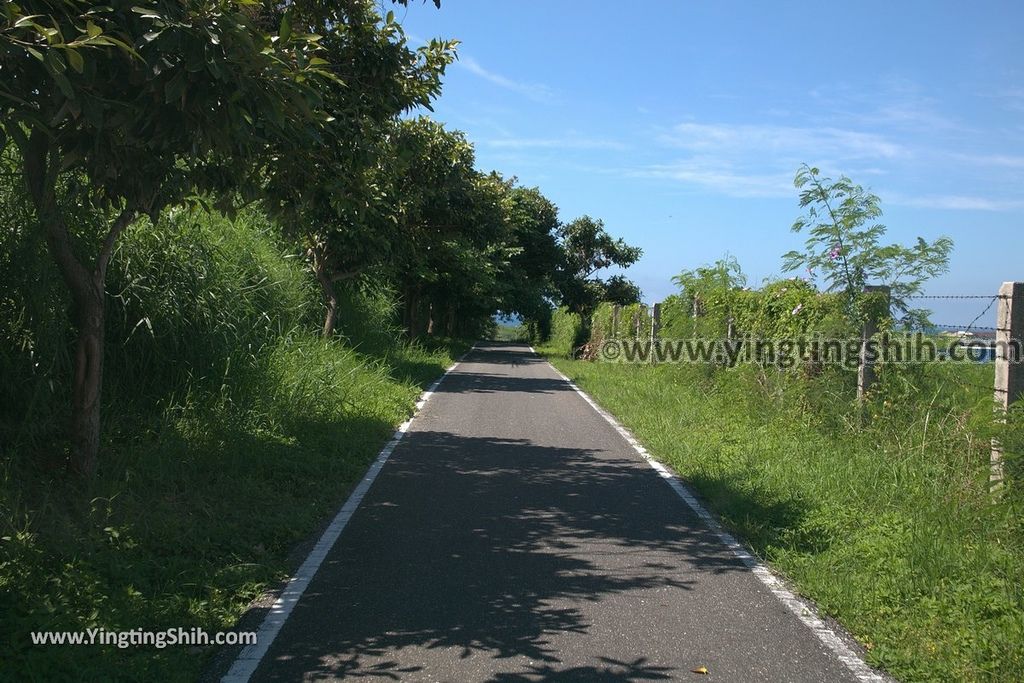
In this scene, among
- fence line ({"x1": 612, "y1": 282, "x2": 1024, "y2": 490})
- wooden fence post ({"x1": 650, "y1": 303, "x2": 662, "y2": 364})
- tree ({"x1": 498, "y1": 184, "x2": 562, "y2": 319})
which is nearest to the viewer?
fence line ({"x1": 612, "y1": 282, "x2": 1024, "y2": 490})

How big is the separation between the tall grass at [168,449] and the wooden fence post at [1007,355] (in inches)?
219

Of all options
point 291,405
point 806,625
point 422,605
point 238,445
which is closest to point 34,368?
point 238,445

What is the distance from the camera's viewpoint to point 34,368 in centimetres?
791

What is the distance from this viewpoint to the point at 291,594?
555 centimetres

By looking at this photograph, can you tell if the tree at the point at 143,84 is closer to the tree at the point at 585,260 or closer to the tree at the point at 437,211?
the tree at the point at 437,211

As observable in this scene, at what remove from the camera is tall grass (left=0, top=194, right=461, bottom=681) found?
5.10 m

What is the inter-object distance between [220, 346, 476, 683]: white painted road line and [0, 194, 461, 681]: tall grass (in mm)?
160

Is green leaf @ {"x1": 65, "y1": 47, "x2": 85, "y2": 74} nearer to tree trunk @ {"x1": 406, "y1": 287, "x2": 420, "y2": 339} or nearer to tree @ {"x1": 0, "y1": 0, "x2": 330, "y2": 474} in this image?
tree @ {"x1": 0, "y1": 0, "x2": 330, "y2": 474}

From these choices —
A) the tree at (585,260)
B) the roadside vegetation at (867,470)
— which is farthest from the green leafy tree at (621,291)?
the roadside vegetation at (867,470)

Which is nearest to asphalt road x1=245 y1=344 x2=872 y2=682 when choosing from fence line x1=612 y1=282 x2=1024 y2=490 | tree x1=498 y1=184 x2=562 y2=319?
fence line x1=612 y1=282 x2=1024 y2=490

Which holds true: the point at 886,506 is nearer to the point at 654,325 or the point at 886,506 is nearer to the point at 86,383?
the point at 86,383

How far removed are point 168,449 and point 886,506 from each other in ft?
21.7

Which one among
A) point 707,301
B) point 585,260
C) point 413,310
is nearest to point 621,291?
point 585,260

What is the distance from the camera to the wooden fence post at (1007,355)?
23.1ft
